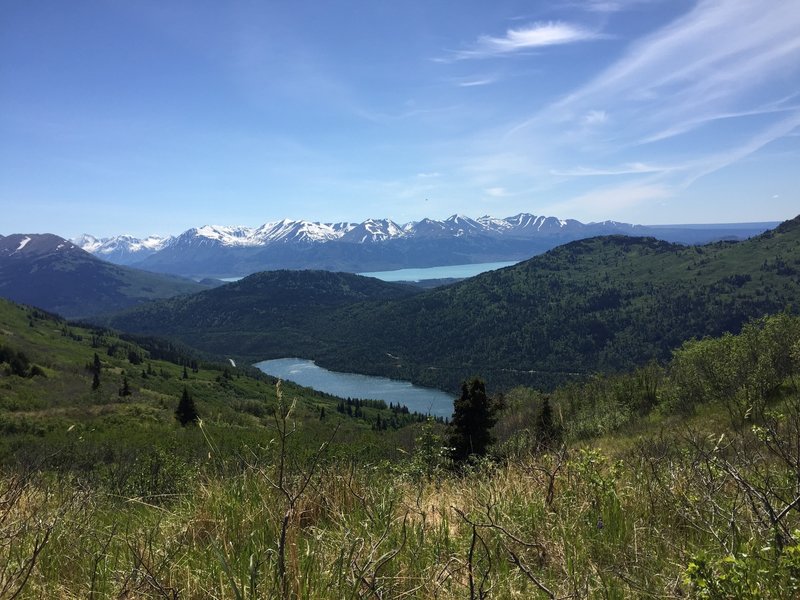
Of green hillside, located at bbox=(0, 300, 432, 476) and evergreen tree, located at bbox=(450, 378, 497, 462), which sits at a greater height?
evergreen tree, located at bbox=(450, 378, 497, 462)

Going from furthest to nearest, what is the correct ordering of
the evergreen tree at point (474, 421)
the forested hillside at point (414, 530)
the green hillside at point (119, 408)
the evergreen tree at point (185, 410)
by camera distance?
the evergreen tree at point (185, 410) → the green hillside at point (119, 408) → the evergreen tree at point (474, 421) → the forested hillside at point (414, 530)

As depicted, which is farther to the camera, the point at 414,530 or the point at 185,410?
the point at 185,410

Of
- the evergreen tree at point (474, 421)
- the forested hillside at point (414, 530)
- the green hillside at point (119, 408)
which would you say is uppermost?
the forested hillside at point (414, 530)

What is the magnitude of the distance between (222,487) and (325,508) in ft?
3.82

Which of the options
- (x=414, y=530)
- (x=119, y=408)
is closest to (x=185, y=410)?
(x=119, y=408)

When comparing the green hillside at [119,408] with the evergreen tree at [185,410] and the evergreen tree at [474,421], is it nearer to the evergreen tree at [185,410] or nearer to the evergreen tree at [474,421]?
the evergreen tree at [185,410]

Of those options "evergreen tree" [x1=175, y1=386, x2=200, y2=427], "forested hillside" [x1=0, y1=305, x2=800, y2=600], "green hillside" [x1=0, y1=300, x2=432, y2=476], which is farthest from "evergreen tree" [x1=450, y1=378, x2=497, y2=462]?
"evergreen tree" [x1=175, y1=386, x2=200, y2=427]

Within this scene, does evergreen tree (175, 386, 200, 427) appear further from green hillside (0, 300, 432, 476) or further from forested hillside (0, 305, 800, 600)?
forested hillside (0, 305, 800, 600)

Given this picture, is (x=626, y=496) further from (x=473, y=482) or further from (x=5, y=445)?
(x=5, y=445)

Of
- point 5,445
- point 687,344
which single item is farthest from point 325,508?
point 5,445

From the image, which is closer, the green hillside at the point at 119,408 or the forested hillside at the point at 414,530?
the forested hillside at the point at 414,530

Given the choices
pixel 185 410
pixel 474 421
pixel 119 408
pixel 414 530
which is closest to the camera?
pixel 414 530

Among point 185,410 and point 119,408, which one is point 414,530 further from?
point 119,408

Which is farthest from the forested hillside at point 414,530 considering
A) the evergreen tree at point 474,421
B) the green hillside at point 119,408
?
the evergreen tree at point 474,421
